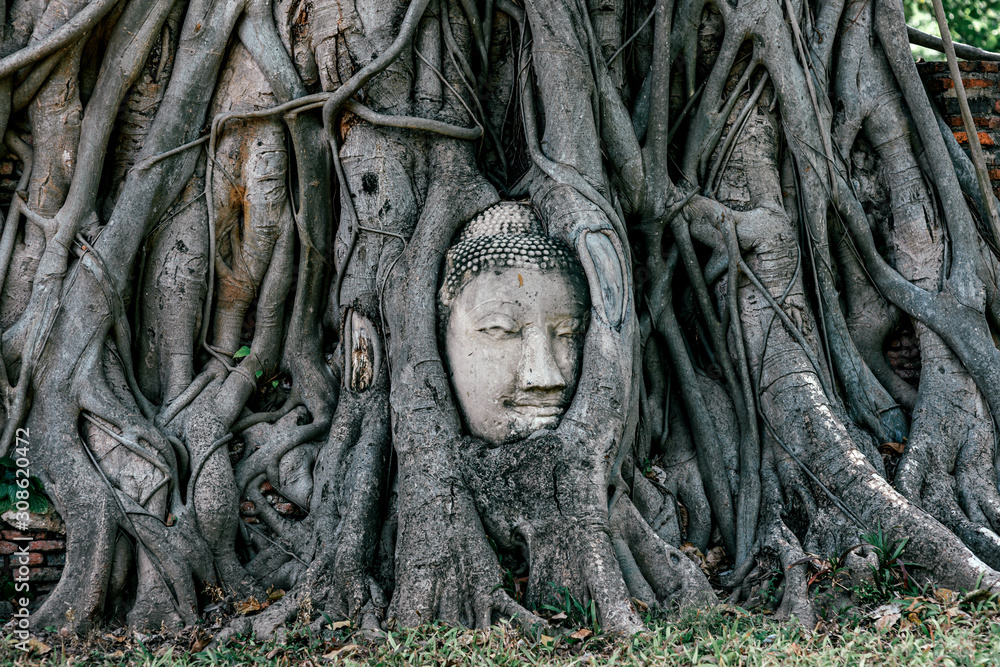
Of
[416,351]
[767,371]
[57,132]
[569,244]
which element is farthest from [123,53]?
[767,371]

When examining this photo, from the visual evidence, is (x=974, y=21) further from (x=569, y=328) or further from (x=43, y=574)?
(x=43, y=574)

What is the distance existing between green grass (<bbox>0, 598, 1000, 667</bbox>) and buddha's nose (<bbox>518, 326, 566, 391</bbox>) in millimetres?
879

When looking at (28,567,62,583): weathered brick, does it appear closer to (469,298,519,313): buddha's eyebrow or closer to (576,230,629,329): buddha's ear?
(469,298,519,313): buddha's eyebrow

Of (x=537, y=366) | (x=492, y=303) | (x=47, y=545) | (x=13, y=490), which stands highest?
(x=492, y=303)

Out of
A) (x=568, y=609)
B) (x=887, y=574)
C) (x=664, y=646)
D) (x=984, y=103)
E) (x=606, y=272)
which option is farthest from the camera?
(x=984, y=103)

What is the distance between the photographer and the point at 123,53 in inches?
148

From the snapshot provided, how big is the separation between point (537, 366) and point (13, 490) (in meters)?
2.11

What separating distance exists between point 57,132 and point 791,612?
3530 mm

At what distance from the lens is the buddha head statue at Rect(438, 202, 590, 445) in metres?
3.28

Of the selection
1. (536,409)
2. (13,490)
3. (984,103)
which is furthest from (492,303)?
(984,103)

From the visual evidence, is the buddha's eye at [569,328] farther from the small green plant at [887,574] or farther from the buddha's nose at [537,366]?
the small green plant at [887,574]

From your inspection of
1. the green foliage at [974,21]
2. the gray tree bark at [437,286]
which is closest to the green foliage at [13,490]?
the gray tree bark at [437,286]

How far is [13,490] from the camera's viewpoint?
11.0 ft

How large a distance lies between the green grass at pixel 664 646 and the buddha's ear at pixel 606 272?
3.85 ft
